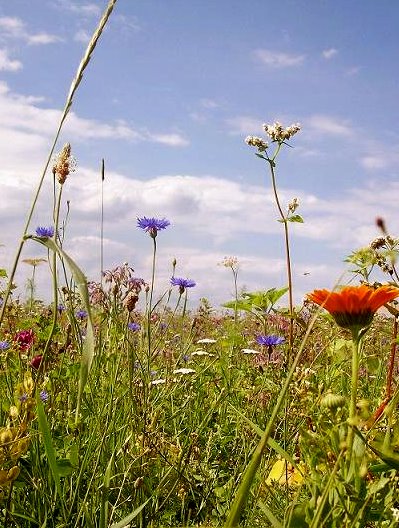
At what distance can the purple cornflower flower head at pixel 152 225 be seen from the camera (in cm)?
268

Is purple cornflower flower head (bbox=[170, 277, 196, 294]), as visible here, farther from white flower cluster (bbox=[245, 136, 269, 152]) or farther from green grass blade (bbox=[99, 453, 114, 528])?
green grass blade (bbox=[99, 453, 114, 528])

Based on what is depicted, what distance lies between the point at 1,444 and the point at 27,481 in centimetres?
57

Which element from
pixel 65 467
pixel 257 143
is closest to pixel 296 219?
pixel 257 143

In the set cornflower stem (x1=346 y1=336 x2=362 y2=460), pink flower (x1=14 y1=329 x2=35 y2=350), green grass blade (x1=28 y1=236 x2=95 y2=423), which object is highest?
green grass blade (x1=28 y1=236 x2=95 y2=423)

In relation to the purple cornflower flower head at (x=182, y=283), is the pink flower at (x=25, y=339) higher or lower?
lower

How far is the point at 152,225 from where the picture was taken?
2.69 meters

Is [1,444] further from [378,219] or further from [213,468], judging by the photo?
[213,468]

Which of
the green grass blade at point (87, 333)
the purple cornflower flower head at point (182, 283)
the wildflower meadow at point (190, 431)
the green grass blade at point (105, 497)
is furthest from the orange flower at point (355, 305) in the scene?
the purple cornflower flower head at point (182, 283)

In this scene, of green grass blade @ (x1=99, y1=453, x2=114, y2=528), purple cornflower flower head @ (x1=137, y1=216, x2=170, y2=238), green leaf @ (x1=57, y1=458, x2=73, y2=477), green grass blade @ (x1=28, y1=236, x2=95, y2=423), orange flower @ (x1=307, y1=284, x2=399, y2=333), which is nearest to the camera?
green grass blade @ (x1=28, y1=236, x2=95, y2=423)

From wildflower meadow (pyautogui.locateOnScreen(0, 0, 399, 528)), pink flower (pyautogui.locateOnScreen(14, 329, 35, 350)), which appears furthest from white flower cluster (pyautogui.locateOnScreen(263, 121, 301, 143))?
pink flower (pyautogui.locateOnScreen(14, 329, 35, 350))

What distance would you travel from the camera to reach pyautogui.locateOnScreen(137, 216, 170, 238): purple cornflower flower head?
2676 millimetres

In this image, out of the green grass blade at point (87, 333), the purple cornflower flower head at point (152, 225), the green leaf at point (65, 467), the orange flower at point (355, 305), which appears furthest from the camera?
the purple cornflower flower head at point (152, 225)

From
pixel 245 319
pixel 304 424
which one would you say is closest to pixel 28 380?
pixel 304 424

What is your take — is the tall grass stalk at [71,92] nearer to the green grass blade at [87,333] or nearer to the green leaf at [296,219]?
the green grass blade at [87,333]
